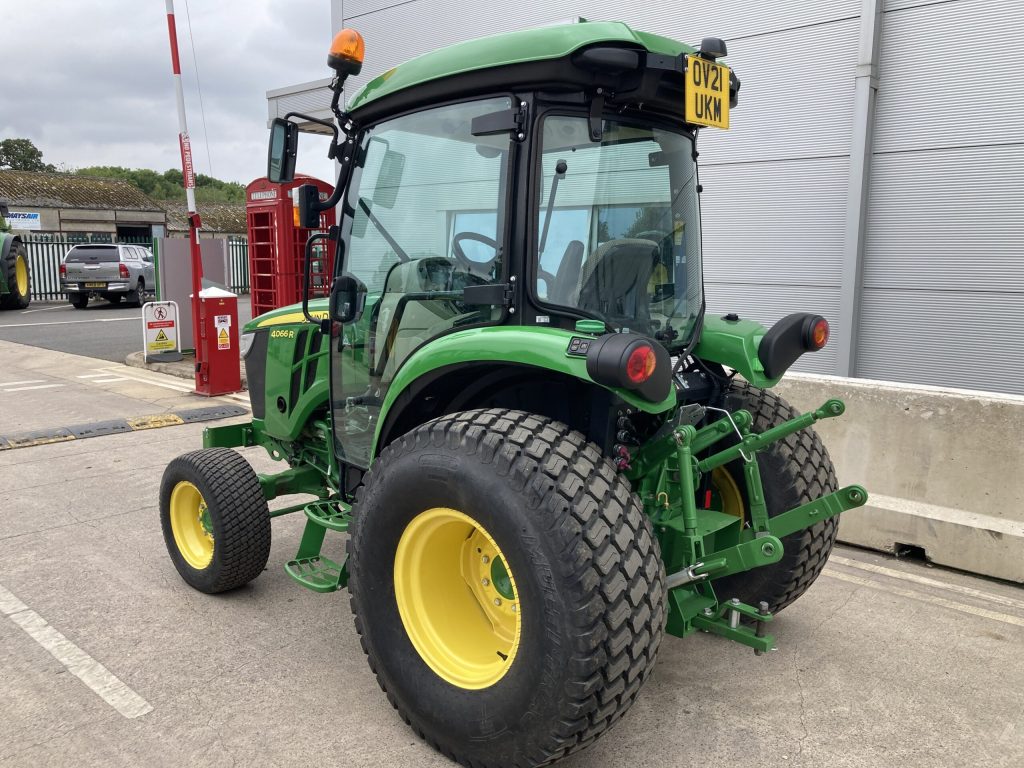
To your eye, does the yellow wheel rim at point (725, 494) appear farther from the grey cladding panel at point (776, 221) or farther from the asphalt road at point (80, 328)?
the asphalt road at point (80, 328)

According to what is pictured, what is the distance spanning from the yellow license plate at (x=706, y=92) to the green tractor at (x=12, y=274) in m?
19.7

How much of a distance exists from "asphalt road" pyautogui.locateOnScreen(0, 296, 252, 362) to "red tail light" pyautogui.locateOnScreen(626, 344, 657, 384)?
11.3 m

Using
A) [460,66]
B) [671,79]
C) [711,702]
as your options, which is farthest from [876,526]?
[460,66]

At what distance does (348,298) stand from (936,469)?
329 centimetres

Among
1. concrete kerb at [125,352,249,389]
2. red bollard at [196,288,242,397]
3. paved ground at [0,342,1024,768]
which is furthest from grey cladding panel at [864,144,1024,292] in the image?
concrete kerb at [125,352,249,389]

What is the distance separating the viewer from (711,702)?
124 inches

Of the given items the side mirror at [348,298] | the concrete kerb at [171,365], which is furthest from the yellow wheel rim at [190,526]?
the concrete kerb at [171,365]

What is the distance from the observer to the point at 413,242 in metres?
3.22

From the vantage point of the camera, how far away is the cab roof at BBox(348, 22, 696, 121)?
2625 millimetres

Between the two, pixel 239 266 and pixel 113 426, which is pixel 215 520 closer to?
pixel 113 426

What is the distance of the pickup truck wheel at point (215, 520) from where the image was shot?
3855 millimetres

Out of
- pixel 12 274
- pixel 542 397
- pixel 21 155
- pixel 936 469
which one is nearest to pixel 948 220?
pixel 936 469

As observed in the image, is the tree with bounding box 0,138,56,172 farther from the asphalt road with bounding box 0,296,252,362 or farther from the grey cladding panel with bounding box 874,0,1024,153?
the grey cladding panel with bounding box 874,0,1024,153

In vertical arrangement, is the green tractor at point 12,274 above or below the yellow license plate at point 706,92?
below
